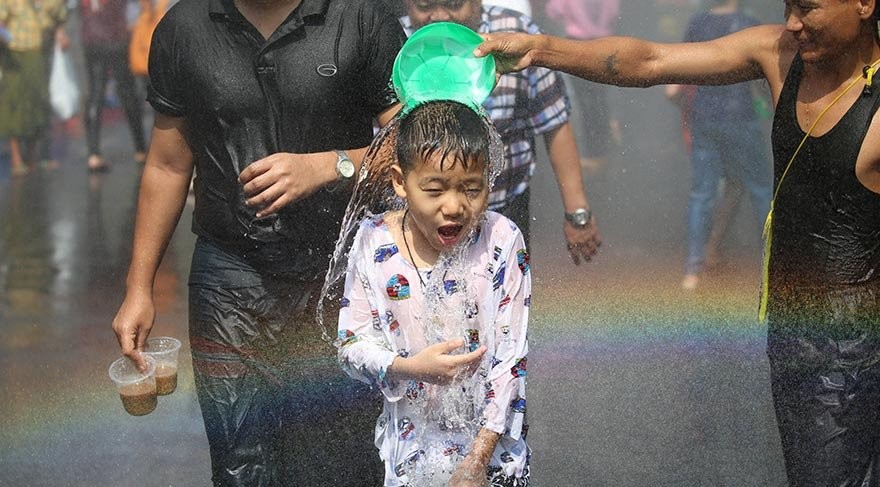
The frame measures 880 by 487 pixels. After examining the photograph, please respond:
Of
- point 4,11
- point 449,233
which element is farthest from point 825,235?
point 4,11

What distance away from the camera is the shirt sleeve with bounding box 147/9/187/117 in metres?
3.38

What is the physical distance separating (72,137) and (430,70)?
673cm

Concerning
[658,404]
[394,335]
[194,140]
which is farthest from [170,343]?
[658,404]

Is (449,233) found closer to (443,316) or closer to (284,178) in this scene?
(443,316)

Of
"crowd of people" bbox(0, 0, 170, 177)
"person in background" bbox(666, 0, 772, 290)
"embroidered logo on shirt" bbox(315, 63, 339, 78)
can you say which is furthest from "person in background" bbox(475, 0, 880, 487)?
"crowd of people" bbox(0, 0, 170, 177)

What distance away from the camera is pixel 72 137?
366 inches

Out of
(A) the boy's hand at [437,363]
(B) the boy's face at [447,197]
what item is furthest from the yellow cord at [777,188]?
(A) the boy's hand at [437,363]

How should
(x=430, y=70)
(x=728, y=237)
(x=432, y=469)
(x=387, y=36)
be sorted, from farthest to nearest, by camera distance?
1. (x=728, y=237)
2. (x=387, y=36)
3. (x=430, y=70)
4. (x=432, y=469)

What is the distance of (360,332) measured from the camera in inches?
116

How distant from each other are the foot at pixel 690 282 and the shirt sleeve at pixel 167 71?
11.2ft

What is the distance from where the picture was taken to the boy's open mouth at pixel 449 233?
286cm

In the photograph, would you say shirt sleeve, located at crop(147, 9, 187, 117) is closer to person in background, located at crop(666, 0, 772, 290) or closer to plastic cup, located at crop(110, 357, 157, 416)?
plastic cup, located at crop(110, 357, 157, 416)

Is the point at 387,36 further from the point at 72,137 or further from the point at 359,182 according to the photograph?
the point at 72,137

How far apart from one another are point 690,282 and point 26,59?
4.75 metres
